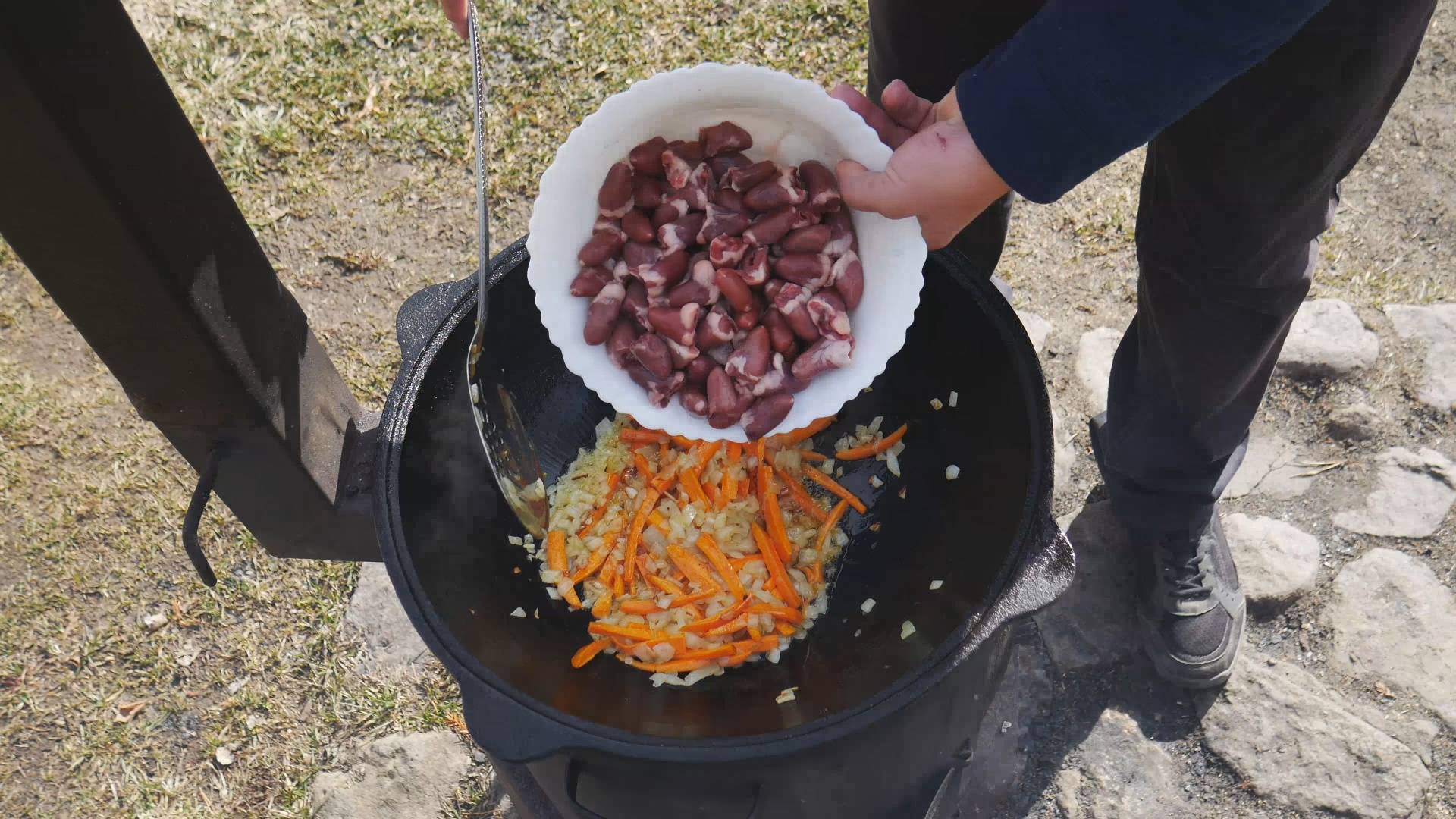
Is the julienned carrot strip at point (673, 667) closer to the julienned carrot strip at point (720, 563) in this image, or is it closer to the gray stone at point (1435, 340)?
the julienned carrot strip at point (720, 563)

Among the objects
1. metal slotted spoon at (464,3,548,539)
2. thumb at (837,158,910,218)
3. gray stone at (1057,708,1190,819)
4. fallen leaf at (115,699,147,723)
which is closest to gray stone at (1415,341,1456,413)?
gray stone at (1057,708,1190,819)

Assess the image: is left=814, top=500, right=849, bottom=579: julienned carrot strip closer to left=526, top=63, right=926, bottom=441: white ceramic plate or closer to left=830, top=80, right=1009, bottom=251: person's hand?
left=526, top=63, right=926, bottom=441: white ceramic plate

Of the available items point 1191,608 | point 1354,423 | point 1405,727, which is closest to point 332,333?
point 1191,608

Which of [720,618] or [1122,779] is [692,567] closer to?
[720,618]

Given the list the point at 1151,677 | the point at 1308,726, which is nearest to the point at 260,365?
the point at 1151,677

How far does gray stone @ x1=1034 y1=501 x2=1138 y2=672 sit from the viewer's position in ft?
9.18

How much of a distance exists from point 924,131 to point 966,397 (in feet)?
2.08

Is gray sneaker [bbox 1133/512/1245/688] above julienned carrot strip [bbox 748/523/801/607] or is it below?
below

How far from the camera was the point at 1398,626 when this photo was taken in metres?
2.77

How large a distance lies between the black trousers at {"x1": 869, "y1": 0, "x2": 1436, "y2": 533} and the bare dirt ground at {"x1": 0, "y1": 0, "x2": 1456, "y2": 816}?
51cm

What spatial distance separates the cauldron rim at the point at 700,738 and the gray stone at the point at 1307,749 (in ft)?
4.25

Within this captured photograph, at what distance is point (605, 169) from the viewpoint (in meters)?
1.97

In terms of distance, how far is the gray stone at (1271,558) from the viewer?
9.30 feet

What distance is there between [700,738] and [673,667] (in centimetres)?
37
